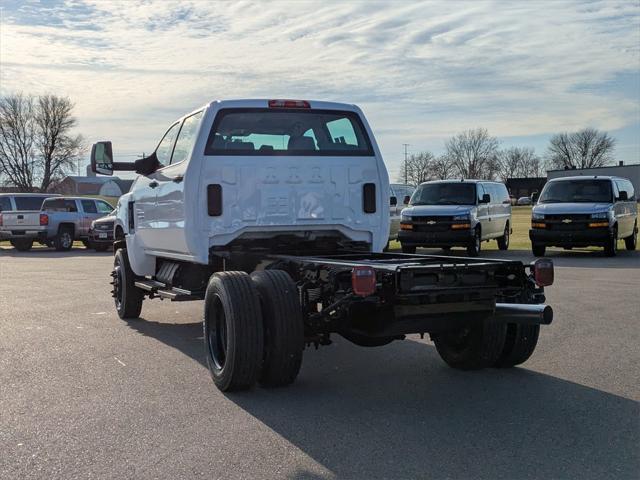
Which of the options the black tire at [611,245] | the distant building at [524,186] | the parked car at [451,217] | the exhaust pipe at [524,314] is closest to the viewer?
the exhaust pipe at [524,314]

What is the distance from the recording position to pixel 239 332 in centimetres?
548

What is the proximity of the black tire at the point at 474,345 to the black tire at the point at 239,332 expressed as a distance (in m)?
1.74

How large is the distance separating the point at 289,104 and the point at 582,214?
41.2 ft

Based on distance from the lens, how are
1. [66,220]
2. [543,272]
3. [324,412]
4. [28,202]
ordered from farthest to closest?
[28,202], [66,220], [543,272], [324,412]

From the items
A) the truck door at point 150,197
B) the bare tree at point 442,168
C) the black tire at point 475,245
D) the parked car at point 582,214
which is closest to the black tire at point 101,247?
the black tire at point 475,245

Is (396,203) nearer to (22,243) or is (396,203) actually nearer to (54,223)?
(54,223)

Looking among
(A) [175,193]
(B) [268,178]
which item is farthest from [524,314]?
(A) [175,193]

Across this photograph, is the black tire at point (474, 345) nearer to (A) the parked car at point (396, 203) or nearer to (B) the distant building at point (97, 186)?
(A) the parked car at point (396, 203)

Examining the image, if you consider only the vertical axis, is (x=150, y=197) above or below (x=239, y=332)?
above

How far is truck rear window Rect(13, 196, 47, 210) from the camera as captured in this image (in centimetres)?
2631

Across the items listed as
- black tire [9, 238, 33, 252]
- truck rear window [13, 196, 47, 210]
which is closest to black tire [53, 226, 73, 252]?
black tire [9, 238, 33, 252]

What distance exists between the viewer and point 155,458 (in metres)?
4.29

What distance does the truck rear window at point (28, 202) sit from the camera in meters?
26.3

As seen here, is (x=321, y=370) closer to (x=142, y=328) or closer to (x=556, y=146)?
(x=142, y=328)
